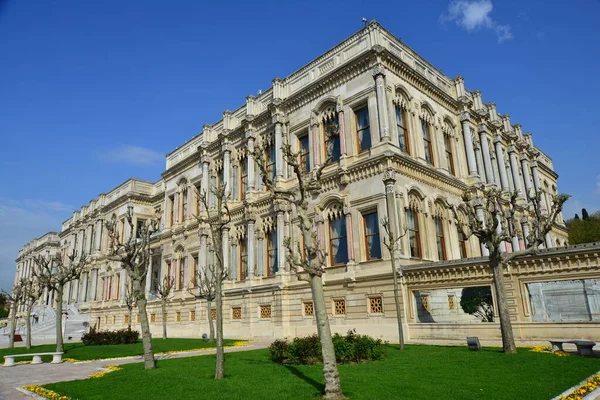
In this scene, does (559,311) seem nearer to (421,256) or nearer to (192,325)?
(421,256)

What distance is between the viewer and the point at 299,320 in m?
24.2

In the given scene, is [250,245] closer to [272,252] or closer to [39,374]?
[272,252]

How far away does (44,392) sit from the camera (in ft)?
34.3

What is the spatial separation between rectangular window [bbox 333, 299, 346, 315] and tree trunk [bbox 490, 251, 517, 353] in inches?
359

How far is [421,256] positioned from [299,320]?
796cm

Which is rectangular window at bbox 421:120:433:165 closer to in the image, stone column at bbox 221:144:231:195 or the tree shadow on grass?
stone column at bbox 221:144:231:195

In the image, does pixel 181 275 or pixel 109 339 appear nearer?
pixel 109 339

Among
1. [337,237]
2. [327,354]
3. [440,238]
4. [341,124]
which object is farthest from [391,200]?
[327,354]

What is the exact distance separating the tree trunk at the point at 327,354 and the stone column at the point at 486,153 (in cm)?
2492

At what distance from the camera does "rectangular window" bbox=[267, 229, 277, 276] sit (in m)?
27.6

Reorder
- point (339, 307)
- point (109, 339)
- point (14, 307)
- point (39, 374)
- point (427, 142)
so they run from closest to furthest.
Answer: point (39, 374)
point (339, 307)
point (427, 142)
point (109, 339)
point (14, 307)

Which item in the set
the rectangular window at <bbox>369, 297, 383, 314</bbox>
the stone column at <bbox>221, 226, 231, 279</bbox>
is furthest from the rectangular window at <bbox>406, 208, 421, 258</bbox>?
the stone column at <bbox>221, 226, 231, 279</bbox>

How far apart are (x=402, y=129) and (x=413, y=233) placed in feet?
20.8

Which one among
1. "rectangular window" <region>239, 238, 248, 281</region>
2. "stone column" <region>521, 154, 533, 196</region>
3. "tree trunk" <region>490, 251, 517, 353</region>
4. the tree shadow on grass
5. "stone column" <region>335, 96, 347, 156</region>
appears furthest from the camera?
"stone column" <region>521, 154, 533, 196</region>
